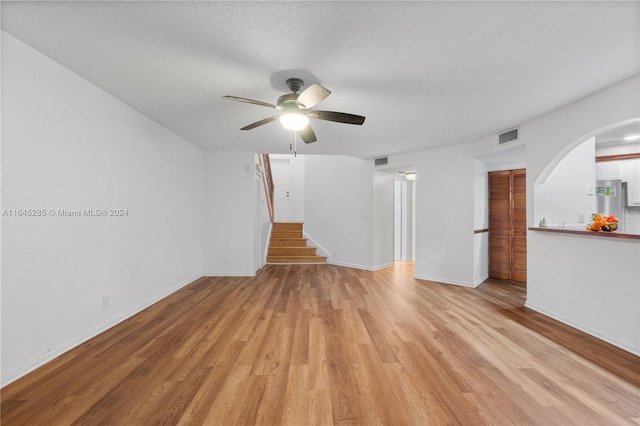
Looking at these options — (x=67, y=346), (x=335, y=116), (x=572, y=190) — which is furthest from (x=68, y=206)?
Answer: (x=572, y=190)

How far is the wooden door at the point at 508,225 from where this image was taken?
4777 mm

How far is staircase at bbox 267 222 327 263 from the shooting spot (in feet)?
21.5

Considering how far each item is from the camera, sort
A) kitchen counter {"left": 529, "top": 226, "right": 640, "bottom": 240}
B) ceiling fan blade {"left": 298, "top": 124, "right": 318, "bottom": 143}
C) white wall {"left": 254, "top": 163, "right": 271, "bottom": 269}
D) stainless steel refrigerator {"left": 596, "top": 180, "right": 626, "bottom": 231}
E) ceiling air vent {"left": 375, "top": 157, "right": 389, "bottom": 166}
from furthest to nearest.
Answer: white wall {"left": 254, "top": 163, "right": 271, "bottom": 269}
ceiling air vent {"left": 375, "top": 157, "right": 389, "bottom": 166}
stainless steel refrigerator {"left": 596, "top": 180, "right": 626, "bottom": 231}
ceiling fan blade {"left": 298, "top": 124, "right": 318, "bottom": 143}
kitchen counter {"left": 529, "top": 226, "right": 640, "bottom": 240}

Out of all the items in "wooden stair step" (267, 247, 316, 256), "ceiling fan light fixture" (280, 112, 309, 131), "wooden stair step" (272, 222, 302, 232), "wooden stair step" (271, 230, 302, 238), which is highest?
"ceiling fan light fixture" (280, 112, 309, 131)

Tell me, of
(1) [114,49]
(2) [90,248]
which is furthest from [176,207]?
(1) [114,49]

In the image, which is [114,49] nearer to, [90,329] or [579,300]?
[90,329]

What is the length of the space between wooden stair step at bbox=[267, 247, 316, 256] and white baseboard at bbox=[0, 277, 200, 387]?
129 inches

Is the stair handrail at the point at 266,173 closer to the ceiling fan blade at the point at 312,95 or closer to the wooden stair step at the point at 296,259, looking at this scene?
the wooden stair step at the point at 296,259

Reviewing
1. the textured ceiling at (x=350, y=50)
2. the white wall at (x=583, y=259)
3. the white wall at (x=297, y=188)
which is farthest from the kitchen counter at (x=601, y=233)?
the white wall at (x=297, y=188)

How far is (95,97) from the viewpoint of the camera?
2557 mm

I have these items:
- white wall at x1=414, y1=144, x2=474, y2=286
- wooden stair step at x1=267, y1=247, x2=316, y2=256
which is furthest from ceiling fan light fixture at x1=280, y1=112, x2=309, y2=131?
wooden stair step at x1=267, y1=247, x2=316, y2=256

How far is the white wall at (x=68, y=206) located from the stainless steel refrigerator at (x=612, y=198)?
764cm

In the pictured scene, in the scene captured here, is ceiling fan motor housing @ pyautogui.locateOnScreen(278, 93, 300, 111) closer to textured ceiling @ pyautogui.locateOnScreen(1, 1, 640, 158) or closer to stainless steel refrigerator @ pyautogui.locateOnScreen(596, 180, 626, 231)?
textured ceiling @ pyautogui.locateOnScreen(1, 1, 640, 158)

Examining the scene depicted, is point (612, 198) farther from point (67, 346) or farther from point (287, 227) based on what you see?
point (67, 346)
